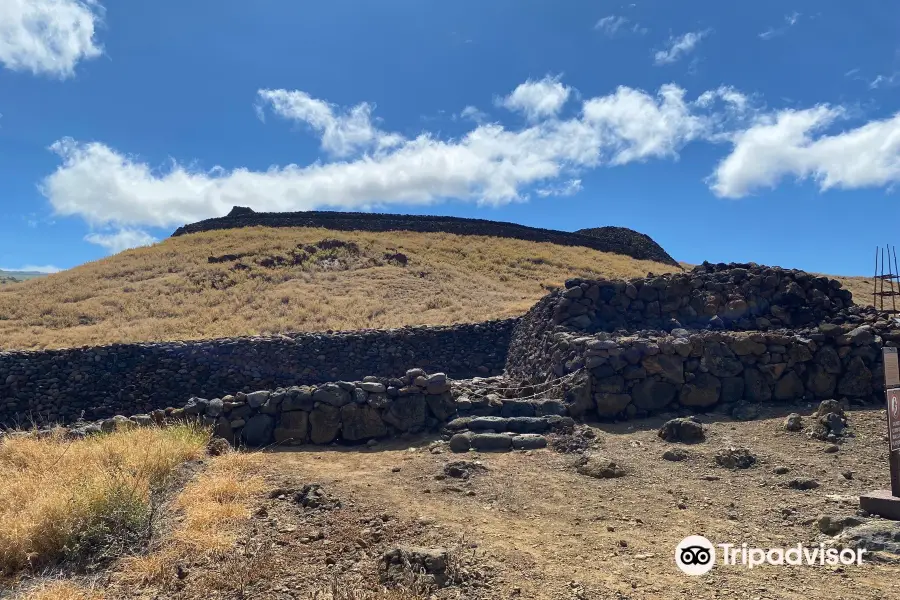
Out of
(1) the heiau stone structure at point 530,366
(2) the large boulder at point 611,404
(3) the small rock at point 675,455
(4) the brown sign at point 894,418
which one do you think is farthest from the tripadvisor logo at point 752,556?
(2) the large boulder at point 611,404

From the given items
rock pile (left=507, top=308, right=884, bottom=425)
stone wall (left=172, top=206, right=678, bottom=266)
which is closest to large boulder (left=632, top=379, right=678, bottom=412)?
rock pile (left=507, top=308, right=884, bottom=425)

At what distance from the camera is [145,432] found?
7.72 meters

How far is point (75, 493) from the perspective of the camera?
4.88 meters

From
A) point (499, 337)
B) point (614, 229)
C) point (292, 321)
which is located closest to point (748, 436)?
point (499, 337)

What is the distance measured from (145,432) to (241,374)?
7970 mm

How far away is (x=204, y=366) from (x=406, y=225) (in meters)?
29.5

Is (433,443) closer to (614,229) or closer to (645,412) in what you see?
(645,412)

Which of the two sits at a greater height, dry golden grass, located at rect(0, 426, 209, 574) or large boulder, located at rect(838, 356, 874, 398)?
large boulder, located at rect(838, 356, 874, 398)

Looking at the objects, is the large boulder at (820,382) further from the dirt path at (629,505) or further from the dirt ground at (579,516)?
the dirt ground at (579,516)

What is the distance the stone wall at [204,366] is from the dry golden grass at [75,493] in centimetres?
822

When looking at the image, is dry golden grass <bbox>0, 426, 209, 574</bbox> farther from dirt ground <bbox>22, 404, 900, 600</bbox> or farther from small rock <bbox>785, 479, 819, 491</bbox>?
small rock <bbox>785, 479, 819, 491</bbox>

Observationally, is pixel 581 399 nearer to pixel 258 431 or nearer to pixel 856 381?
pixel 856 381

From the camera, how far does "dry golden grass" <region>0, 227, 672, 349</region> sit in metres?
22.3

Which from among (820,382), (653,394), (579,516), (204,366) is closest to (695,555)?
(579,516)
